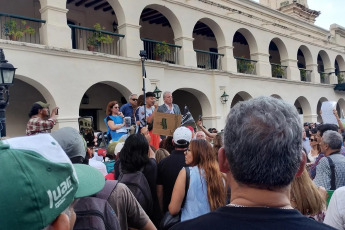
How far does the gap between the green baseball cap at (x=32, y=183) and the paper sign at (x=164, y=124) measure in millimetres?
4238

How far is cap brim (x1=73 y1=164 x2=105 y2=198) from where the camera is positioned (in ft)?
5.03

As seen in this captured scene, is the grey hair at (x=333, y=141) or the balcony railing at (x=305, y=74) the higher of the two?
the balcony railing at (x=305, y=74)

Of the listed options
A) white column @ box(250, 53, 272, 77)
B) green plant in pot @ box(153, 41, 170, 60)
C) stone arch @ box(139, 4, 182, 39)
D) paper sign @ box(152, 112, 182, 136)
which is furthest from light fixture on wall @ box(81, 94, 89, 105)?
white column @ box(250, 53, 272, 77)

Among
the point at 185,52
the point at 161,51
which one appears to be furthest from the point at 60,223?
the point at 185,52

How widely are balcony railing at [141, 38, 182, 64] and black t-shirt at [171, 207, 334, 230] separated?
474 inches

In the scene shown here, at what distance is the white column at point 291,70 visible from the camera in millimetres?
19500

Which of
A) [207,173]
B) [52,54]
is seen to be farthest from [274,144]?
[52,54]

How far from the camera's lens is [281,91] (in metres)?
18.8

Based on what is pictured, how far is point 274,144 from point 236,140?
141 millimetres

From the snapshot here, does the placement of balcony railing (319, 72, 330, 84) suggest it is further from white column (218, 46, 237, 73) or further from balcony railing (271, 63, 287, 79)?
white column (218, 46, 237, 73)

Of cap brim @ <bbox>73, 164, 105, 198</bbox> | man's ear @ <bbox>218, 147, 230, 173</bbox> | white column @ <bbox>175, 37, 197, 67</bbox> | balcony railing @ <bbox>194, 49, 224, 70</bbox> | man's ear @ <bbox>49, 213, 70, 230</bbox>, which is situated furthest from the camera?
balcony railing @ <bbox>194, 49, 224, 70</bbox>

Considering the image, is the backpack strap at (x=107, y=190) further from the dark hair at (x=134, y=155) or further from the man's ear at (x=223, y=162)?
the man's ear at (x=223, y=162)

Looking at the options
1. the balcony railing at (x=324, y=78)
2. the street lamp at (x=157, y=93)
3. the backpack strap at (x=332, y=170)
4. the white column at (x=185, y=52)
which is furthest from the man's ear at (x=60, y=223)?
the balcony railing at (x=324, y=78)

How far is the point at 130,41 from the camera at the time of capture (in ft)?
39.3
